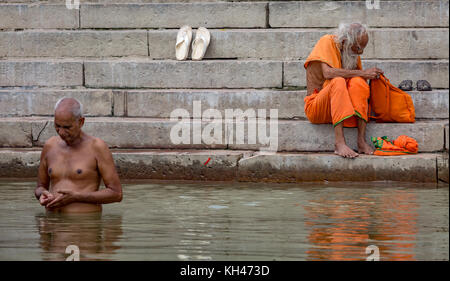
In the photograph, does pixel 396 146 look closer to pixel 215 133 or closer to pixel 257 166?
pixel 257 166

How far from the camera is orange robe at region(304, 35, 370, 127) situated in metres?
8.20

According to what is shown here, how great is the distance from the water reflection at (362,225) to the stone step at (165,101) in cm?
177

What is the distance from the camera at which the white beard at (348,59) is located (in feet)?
27.7

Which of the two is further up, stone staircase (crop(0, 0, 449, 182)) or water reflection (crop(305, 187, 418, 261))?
stone staircase (crop(0, 0, 449, 182))

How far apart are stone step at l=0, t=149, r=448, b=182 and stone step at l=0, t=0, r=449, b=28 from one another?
97.5 inches

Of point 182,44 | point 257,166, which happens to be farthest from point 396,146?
point 182,44

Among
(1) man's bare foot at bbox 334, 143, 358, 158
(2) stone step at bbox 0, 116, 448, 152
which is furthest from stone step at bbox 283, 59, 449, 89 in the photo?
(1) man's bare foot at bbox 334, 143, 358, 158

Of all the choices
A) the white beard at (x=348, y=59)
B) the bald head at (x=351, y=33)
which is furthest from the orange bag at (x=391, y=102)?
the bald head at (x=351, y=33)

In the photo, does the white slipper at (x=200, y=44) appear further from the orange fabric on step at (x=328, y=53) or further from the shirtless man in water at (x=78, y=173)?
the shirtless man in water at (x=78, y=173)

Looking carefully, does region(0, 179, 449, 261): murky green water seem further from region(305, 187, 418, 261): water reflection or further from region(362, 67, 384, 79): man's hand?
region(362, 67, 384, 79): man's hand

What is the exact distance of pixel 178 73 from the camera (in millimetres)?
9688

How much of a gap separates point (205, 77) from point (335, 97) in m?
1.96

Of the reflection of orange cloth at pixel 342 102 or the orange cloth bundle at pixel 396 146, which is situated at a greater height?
the reflection of orange cloth at pixel 342 102
